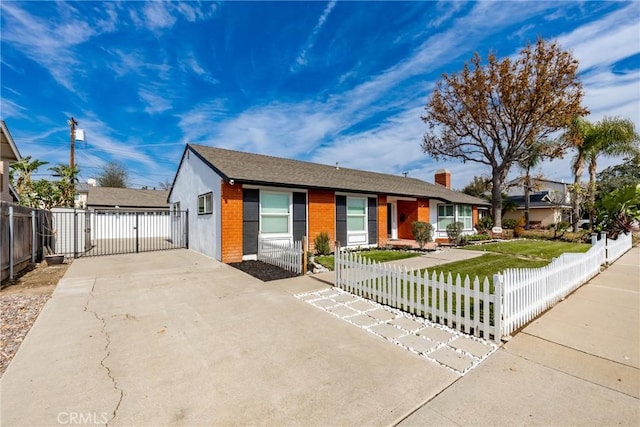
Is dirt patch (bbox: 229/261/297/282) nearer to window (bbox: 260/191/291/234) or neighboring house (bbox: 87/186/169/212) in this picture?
window (bbox: 260/191/291/234)

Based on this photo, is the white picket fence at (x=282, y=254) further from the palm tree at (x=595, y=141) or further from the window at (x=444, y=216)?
the palm tree at (x=595, y=141)

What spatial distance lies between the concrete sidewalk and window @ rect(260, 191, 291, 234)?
8.72 meters

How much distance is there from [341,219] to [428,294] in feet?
27.7

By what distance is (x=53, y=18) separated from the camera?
28.2 feet

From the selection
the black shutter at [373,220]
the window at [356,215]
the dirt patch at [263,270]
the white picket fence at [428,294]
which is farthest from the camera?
the black shutter at [373,220]

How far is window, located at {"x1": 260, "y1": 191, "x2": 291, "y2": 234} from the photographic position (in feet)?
36.7

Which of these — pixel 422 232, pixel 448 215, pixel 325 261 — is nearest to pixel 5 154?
pixel 325 261

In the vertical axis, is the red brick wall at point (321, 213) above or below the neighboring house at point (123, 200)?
below

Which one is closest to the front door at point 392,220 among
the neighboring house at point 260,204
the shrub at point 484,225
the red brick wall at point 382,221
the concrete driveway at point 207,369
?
the neighboring house at point 260,204

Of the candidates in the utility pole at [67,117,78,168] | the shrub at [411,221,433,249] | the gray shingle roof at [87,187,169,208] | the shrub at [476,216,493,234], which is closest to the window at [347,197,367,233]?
the shrub at [411,221,433,249]

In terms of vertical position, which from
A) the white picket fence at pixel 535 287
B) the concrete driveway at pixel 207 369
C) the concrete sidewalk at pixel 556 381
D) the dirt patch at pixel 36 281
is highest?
the white picket fence at pixel 535 287

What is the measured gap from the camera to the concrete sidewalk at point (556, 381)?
250 centimetres

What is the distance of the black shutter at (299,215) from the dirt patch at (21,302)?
7.62 meters

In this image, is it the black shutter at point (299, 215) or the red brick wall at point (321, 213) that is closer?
the black shutter at point (299, 215)
